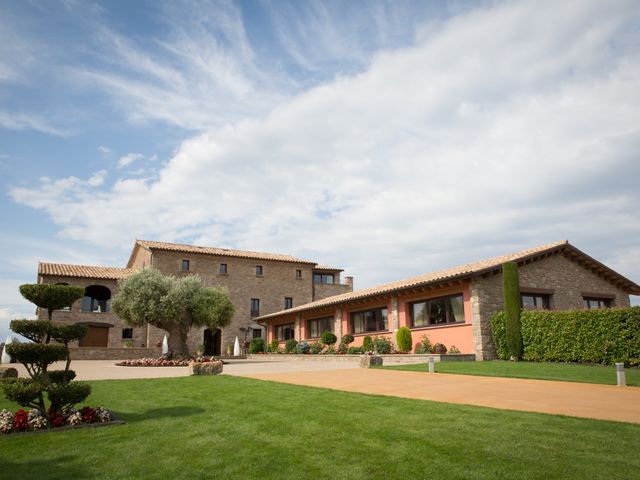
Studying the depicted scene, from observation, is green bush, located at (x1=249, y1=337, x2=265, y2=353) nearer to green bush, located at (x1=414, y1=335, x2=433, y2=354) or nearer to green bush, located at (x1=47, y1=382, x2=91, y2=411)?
green bush, located at (x1=414, y1=335, x2=433, y2=354)

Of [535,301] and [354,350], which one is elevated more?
[535,301]

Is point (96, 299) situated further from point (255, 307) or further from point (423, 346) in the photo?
point (423, 346)

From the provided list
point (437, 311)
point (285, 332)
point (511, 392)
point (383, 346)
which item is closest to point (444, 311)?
point (437, 311)

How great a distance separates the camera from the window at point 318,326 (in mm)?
30516

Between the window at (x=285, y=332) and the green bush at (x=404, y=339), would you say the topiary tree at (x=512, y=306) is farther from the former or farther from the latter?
the window at (x=285, y=332)

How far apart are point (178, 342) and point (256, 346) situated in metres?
12.3

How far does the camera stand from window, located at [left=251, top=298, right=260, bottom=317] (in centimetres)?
3994

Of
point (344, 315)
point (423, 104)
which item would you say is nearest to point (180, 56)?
point (423, 104)

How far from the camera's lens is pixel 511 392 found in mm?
9078

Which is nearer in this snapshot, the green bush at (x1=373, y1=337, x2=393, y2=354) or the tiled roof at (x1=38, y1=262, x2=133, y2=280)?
the green bush at (x1=373, y1=337, x2=393, y2=354)

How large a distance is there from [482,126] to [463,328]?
9101 mm

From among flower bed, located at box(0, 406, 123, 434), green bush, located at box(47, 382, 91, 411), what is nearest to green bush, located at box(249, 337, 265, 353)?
flower bed, located at box(0, 406, 123, 434)

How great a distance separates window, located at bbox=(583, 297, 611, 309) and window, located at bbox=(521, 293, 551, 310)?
311 cm

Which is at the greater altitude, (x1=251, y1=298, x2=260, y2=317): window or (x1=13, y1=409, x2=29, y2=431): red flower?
(x1=251, y1=298, x2=260, y2=317): window
